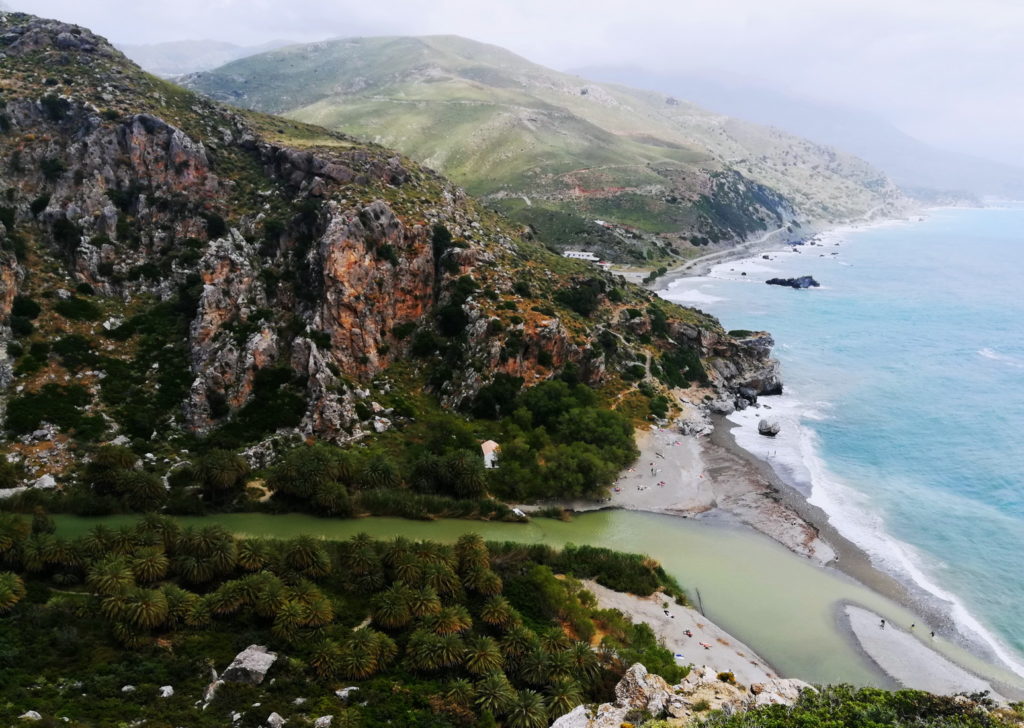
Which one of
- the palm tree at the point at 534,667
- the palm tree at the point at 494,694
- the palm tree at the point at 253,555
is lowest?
the palm tree at the point at 534,667

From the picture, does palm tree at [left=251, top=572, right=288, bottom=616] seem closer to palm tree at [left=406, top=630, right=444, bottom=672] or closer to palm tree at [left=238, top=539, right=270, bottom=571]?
palm tree at [left=238, top=539, right=270, bottom=571]

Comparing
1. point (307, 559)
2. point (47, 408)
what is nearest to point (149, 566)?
point (307, 559)

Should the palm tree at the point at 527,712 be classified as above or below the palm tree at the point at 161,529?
below

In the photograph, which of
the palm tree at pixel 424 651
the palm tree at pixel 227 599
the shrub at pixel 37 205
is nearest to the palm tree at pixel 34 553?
the palm tree at pixel 227 599

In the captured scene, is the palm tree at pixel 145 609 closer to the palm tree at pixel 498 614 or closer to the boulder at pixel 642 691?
the palm tree at pixel 498 614

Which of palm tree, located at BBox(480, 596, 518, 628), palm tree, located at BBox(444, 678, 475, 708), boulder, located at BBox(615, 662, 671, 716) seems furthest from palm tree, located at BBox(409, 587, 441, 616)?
boulder, located at BBox(615, 662, 671, 716)
